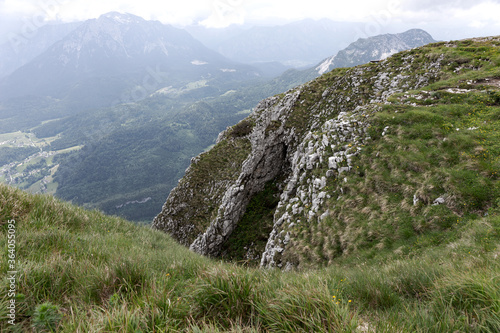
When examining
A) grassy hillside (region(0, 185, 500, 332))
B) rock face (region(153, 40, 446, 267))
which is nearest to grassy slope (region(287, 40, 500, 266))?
rock face (region(153, 40, 446, 267))

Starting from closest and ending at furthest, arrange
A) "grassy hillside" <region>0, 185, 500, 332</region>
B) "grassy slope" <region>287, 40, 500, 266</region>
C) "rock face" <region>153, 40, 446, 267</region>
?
"grassy hillside" <region>0, 185, 500, 332</region> < "grassy slope" <region>287, 40, 500, 266</region> < "rock face" <region>153, 40, 446, 267</region>

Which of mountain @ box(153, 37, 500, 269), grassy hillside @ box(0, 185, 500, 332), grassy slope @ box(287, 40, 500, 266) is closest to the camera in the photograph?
grassy hillside @ box(0, 185, 500, 332)

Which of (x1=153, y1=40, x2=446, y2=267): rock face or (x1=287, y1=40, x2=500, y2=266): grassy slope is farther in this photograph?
(x1=153, y1=40, x2=446, y2=267): rock face

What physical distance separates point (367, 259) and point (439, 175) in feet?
21.2

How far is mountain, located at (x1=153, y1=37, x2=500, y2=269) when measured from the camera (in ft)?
38.7

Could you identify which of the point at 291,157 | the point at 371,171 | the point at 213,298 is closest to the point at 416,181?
the point at 371,171

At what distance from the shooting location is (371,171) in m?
Result: 15.4

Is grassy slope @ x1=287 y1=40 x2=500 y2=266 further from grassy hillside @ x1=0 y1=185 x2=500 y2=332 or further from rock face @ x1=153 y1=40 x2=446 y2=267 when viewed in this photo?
grassy hillside @ x1=0 y1=185 x2=500 y2=332

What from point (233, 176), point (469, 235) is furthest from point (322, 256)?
point (233, 176)

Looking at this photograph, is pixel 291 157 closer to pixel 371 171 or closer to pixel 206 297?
pixel 371 171

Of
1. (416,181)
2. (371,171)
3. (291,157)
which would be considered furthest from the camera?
(291,157)

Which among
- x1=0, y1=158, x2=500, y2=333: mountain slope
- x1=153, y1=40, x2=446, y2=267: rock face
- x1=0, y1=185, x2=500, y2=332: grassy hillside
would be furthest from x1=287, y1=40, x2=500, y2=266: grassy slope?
x1=0, y1=158, x2=500, y2=333: mountain slope

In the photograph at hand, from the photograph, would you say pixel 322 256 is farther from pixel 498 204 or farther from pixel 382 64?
pixel 382 64

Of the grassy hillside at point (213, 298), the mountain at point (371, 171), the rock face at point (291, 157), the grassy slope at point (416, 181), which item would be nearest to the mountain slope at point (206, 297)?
the grassy hillside at point (213, 298)
